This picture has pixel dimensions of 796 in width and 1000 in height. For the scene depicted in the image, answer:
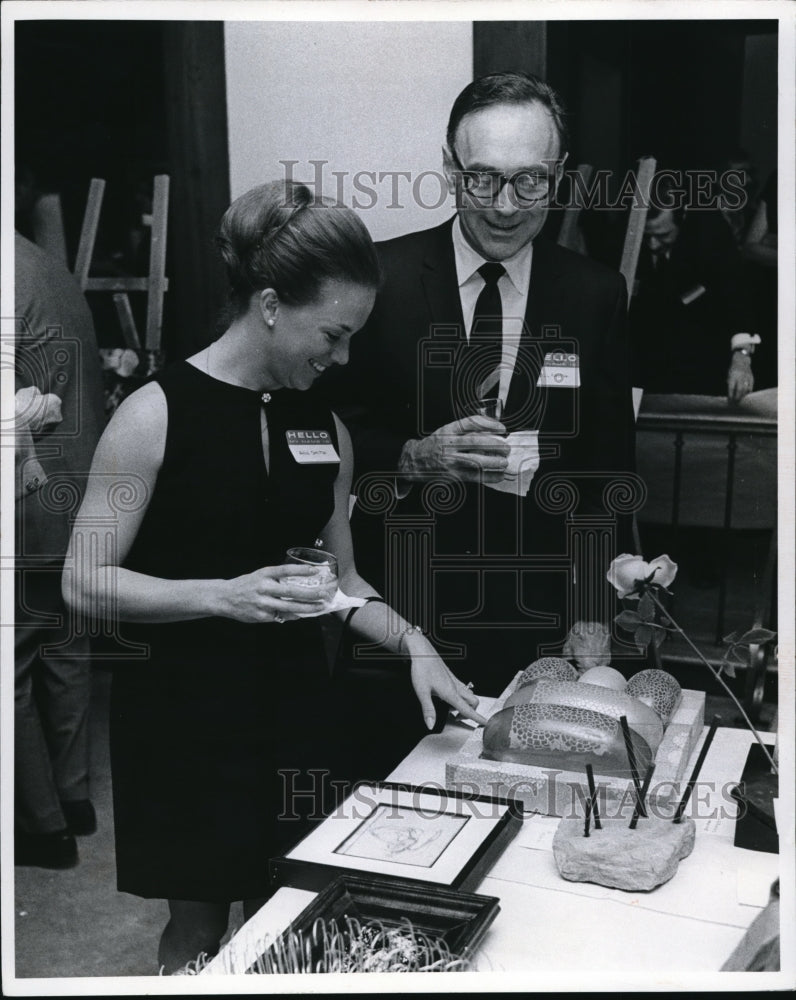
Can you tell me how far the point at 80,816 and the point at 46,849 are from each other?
0.08 metres

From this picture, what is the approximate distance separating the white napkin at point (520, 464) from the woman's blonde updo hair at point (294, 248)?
1.44 feet

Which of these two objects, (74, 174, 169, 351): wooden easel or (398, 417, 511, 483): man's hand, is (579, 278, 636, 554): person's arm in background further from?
(74, 174, 169, 351): wooden easel

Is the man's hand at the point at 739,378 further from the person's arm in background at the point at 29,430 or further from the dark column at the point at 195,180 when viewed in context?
the person's arm in background at the point at 29,430

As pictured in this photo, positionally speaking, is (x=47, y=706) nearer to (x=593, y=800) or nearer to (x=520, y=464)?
(x=520, y=464)

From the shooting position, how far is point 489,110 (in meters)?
2.06

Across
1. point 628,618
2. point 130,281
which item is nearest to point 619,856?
point 628,618

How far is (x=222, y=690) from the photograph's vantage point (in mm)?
2023

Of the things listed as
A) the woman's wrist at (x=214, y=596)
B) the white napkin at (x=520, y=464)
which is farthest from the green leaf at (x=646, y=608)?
the woman's wrist at (x=214, y=596)

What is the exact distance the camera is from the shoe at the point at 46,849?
2.16 meters

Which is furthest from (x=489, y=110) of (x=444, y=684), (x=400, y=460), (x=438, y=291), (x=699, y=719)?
(x=699, y=719)

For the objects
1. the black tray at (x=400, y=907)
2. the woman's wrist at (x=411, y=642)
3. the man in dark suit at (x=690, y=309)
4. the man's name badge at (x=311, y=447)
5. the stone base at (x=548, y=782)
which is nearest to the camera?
the black tray at (x=400, y=907)

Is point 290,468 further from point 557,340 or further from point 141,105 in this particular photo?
point 141,105

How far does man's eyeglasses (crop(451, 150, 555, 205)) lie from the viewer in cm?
209

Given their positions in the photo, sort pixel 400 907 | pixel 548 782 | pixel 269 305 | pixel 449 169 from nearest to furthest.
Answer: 1. pixel 400 907
2. pixel 548 782
3. pixel 269 305
4. pixel 449 169
